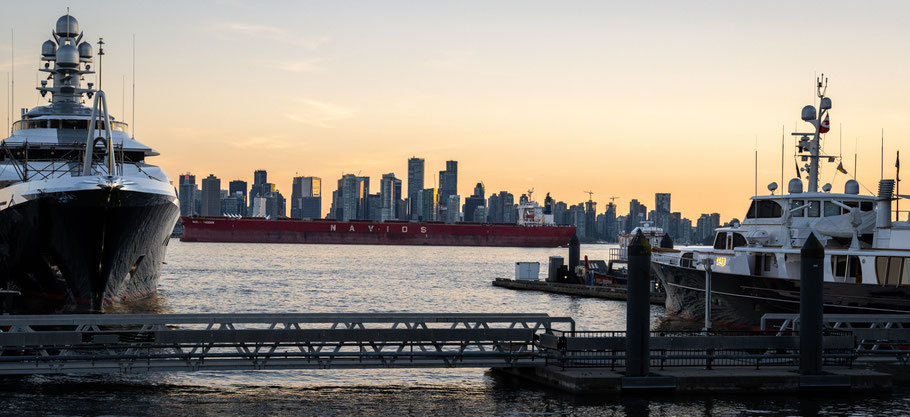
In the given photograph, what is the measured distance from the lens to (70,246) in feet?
126

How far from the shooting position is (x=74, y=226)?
125ft

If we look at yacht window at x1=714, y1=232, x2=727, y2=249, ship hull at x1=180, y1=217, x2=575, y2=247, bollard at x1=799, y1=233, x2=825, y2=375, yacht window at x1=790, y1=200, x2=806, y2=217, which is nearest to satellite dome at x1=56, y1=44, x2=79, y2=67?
yacht window at x1=714, y1=232, x2=727, y2=249

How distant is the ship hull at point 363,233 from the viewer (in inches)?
6732

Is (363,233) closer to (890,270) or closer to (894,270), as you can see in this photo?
(890,270)

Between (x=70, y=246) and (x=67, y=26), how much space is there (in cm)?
2305

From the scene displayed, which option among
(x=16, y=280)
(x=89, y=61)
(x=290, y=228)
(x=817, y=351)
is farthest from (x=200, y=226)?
(x=817, y=351)

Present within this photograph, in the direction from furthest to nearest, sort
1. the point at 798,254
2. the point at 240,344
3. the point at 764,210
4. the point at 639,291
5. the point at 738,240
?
1. the point at 738,240
2. the point at 764,210
3. the point at 798,254
4. the point at 240,344
5. the point at 639,291

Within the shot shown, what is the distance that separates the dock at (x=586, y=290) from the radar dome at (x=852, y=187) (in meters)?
19.5

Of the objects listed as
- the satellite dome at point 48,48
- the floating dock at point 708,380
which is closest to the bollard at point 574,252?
the satellite dome at point 48,48

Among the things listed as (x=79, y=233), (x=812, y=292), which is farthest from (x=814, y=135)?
(x=79, y=233)

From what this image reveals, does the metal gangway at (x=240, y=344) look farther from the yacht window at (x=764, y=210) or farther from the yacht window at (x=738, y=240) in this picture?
the yacht window at (x=738, y=240)

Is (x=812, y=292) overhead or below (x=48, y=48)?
below

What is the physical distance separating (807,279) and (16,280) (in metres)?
33.5

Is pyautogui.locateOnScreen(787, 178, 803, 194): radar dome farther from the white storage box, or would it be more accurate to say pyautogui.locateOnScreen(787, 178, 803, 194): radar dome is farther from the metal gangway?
the white storage box
